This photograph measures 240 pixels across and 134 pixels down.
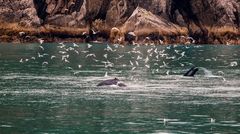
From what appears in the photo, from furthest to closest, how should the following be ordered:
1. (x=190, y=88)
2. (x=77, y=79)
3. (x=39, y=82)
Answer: (x=77, y=79), (x=39, y=82), (x=190, y=88)

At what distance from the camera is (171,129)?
50.7m

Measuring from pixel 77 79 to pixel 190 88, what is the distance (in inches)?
717

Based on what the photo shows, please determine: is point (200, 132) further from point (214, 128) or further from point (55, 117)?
point (55, 117)

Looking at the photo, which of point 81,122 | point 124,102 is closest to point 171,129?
point 81,122

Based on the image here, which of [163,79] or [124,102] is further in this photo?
[163,79]

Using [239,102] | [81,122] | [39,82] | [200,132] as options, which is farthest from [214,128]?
[39,82]

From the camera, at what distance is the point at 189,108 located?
6297 cm

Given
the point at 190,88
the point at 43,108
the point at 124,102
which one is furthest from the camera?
the point at 190,88

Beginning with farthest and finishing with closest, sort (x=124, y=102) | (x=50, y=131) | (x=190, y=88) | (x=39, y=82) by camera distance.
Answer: (x=39, y=82) → (x=190, y=88) → (x=124, y=102) → (x=50, y=131)

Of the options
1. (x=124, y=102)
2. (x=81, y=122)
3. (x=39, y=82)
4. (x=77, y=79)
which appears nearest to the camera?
(x=81, y=122)

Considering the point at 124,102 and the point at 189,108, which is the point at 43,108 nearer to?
the point at 124,102

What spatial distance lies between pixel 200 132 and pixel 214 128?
2.31m

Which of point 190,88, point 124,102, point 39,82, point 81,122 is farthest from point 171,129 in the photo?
point 39,82

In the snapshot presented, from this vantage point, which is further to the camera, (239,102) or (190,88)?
(190,88)
